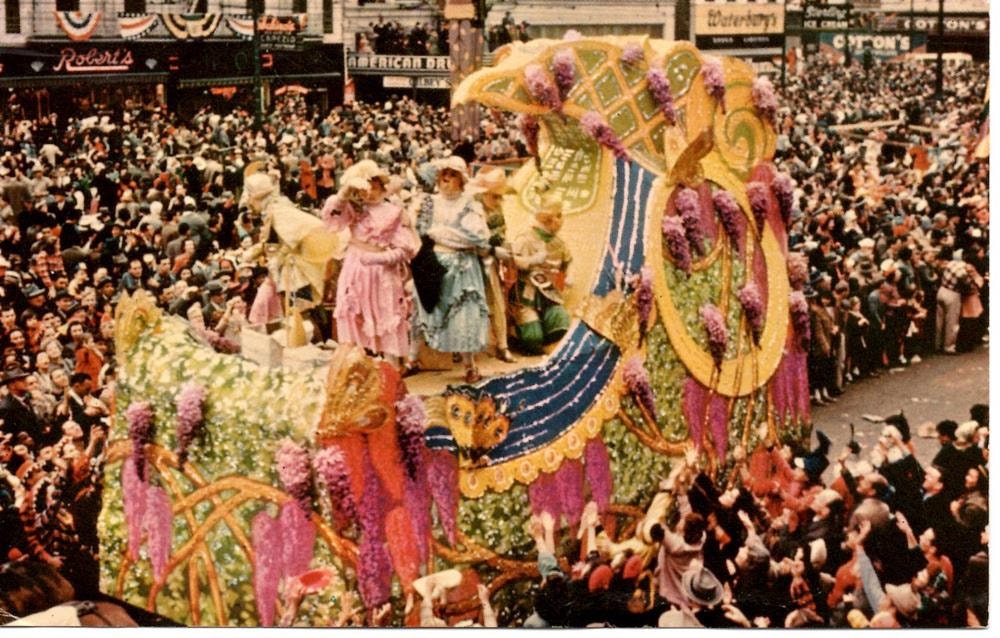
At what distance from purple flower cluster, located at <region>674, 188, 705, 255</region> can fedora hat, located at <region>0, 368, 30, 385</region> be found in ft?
11.8

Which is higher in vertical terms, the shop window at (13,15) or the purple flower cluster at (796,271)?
the shop window at (13,15)

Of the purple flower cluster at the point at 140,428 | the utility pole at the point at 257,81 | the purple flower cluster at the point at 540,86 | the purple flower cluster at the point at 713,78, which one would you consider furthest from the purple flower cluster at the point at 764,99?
the purple flower cluster at the point at 140,428

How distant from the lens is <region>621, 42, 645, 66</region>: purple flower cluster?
29.9 ft

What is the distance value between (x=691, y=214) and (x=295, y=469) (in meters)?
2.68

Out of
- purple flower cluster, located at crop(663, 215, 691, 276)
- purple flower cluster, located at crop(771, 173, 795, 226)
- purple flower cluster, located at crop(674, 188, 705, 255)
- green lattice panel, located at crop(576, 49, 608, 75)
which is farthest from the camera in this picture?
purple flower cluster, located at crop(771, 173, 795, 226)

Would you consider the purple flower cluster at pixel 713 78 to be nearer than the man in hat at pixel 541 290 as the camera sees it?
No

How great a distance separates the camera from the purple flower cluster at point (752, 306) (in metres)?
9.65

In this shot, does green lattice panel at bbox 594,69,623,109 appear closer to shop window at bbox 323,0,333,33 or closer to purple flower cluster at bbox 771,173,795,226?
purple flower cluster at bbox 771,173,795,226

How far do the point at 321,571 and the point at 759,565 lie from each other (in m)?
2.48

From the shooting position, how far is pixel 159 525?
327 inches

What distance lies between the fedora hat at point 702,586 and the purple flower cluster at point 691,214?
1.69m

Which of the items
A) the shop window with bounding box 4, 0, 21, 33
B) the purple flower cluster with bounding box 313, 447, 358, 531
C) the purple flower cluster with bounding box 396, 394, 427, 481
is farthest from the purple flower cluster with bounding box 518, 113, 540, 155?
the shop window with bounding box 4, 0, 21, 33

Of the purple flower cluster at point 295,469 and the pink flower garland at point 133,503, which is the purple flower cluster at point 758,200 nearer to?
the purple flower cluster at point 295,469

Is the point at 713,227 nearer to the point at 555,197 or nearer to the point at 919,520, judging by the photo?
the point at 555,197
